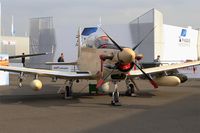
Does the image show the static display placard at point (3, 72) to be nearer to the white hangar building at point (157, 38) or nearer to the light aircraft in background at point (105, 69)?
the light aircraft in background at point (105, 69)

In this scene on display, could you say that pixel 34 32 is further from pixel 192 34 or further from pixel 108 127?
pixel 108 127

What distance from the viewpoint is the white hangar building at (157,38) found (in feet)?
120

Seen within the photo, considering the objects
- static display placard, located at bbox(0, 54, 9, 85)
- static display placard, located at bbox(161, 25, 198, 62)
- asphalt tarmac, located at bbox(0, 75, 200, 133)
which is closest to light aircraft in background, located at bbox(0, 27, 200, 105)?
asphalt tarmac, located at bbox(0, 75, 200, 133)

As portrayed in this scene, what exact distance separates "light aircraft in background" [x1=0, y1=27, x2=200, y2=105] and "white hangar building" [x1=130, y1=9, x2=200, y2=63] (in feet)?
65.6

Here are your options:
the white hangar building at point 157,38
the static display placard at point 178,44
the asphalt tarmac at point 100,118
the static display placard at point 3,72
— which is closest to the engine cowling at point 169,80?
the asphalt tarmac at point 100,118

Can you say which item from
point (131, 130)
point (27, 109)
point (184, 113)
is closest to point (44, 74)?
point (27, 109)

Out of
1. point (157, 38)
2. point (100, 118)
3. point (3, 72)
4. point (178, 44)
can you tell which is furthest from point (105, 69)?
point (178, 44)

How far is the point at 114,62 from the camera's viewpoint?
11.8 metres

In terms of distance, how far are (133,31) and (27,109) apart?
2805 centimetres

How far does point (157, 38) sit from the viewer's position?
3678 centimetres

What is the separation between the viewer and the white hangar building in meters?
36.5

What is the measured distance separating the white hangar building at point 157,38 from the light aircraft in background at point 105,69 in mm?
19986

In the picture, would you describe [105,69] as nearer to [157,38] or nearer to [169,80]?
[169,80]

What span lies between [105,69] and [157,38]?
25168 mm
